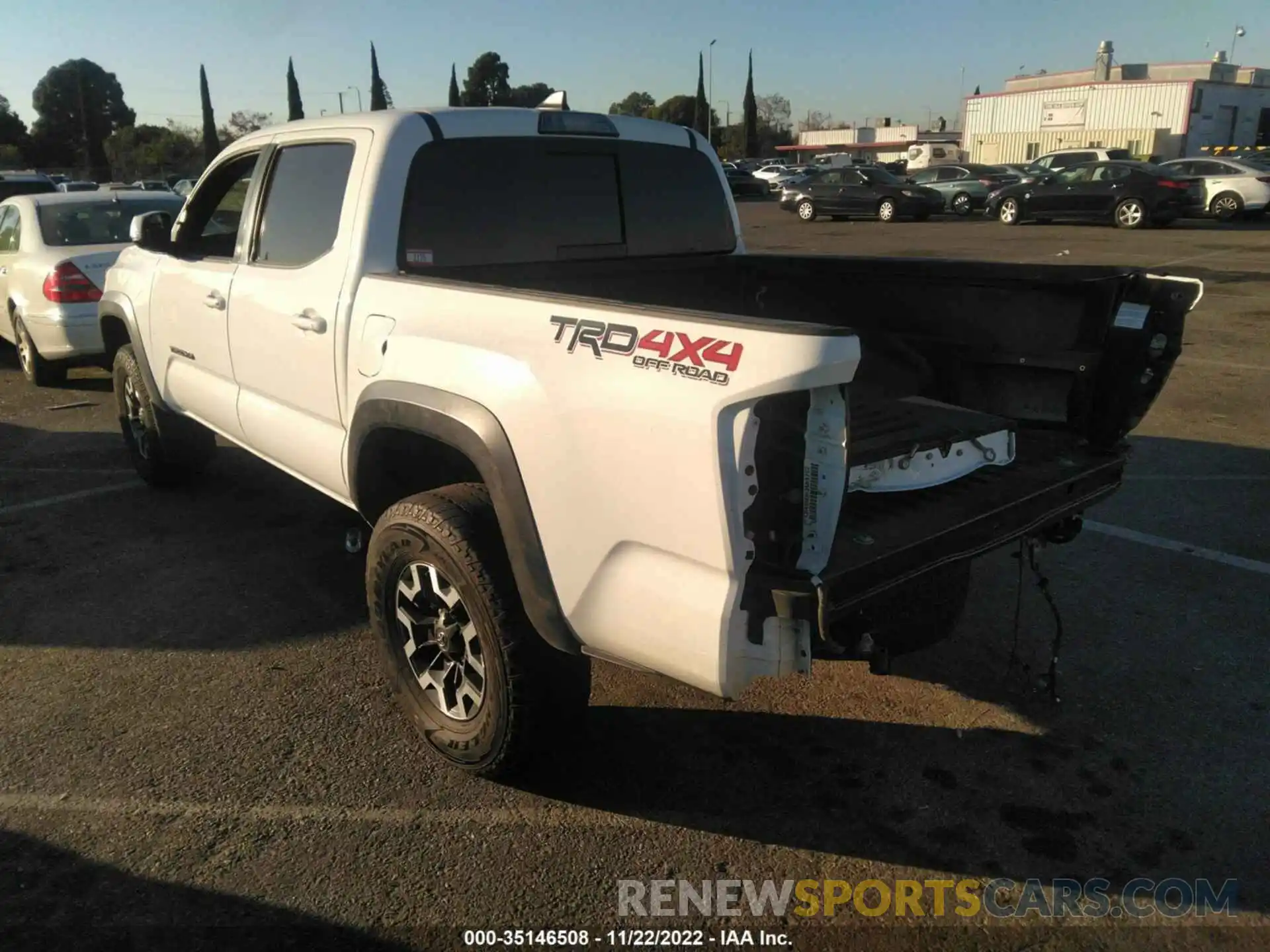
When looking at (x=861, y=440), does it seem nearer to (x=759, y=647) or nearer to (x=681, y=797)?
(x=759, y=647)


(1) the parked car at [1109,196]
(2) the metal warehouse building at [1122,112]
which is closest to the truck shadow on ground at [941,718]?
(1) the parked car at [1109,196]

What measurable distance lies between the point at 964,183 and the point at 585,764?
2982 cm

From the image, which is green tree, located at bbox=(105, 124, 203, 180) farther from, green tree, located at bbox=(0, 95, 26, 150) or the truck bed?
the truck bed

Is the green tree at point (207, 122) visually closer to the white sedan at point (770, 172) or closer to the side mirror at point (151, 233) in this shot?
the white sedan at point (770, 172)

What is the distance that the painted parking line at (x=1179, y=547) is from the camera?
4770 millimetres

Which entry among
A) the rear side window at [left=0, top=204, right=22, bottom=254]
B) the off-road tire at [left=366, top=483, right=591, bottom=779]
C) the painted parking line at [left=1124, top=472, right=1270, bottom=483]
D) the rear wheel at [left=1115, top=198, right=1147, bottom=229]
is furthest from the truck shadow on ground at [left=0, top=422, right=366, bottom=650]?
the rear wheel at [left=1115, top=198, right=1147, bottom=229]

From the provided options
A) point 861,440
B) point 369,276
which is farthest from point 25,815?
point 861,440

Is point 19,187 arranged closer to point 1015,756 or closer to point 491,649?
point 491,649

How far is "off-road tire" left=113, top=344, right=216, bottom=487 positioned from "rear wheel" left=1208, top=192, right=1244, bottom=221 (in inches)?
1060

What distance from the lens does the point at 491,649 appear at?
2941 millimetres

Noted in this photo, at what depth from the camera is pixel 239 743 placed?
3471 millimetres

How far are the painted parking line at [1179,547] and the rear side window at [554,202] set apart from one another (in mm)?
2624

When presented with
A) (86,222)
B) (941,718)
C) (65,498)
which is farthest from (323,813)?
(86,222)

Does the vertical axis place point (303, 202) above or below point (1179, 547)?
above
